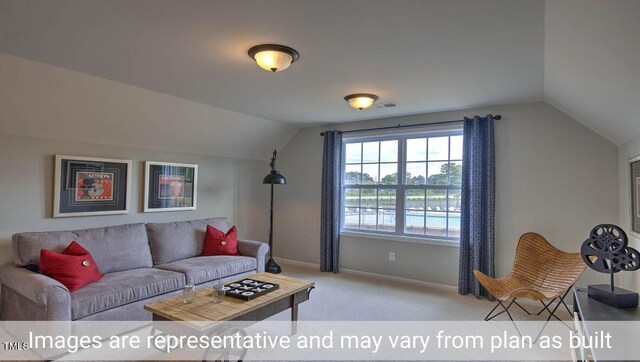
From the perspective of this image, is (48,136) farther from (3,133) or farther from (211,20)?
(211,20)

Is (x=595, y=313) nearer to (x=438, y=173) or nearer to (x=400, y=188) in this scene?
(x=438, y=173)

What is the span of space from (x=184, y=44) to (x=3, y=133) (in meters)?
2.27

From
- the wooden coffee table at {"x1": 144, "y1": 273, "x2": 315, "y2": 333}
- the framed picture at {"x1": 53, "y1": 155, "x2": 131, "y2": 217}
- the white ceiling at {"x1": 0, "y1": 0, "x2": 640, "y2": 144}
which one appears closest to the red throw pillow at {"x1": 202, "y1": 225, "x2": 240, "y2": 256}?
the framed picture at {"x1": 53, "y1": 155, "x2": 131, "y2": 217}

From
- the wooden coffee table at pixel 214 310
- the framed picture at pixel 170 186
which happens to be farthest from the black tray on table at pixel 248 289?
the framed picture at pixel 170 186

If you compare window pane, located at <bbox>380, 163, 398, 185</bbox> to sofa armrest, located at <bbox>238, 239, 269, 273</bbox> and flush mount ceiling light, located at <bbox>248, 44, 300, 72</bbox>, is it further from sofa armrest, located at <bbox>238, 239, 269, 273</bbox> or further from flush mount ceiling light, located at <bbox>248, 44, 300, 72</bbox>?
flush mount ceiling light, located at <bbox>248, 44, 300, 72</bbox>

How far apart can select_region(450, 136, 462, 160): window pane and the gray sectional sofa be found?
2.82 meters

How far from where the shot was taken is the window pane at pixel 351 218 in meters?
5.49

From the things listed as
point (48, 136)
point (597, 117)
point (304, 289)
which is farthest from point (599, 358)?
point (48, 136)

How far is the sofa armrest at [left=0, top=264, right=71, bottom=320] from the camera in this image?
2.55m

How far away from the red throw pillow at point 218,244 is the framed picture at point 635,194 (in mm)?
4173

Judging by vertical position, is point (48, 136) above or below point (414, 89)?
below

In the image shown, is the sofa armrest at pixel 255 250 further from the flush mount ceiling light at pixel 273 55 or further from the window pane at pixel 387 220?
the flush mount ceiling light at pixel 273 55

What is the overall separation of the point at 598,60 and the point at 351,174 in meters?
3.65

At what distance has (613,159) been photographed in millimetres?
3611
